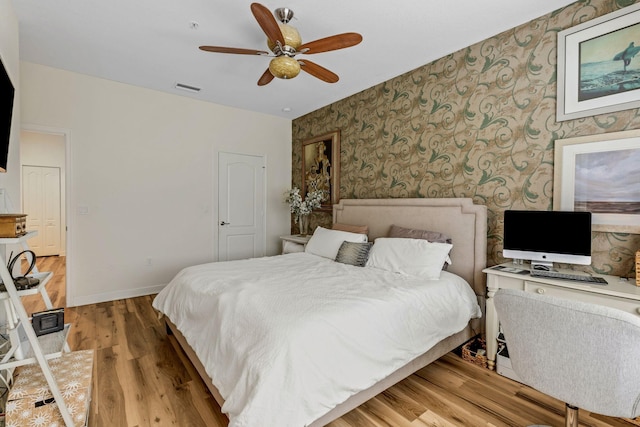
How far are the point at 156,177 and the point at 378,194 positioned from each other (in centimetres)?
300

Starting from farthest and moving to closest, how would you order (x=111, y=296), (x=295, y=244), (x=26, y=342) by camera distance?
(x=295, y=244) → (x=111, y=296) → (x=26, y=342)

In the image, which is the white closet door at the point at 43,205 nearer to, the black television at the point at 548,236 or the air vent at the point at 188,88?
the air vent at the point at 188,88

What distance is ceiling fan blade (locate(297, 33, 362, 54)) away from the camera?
2.06m

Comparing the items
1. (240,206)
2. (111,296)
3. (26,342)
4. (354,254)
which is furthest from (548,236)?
(111,296)

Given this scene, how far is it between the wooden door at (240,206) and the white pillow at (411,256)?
103 inches

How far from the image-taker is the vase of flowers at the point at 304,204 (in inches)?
180

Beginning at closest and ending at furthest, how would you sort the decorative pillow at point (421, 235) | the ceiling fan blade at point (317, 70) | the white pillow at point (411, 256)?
the ceiling fan blade at point (317, 70) < the white pillow at point (411, 256) < the decorative pillow at point (421, 235)

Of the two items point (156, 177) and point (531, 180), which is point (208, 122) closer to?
point (156, 177)

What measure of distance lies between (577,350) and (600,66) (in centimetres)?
205

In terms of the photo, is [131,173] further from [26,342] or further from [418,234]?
[418,234]

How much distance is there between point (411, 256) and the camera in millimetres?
2623

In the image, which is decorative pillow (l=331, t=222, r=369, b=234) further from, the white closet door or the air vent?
the white closet door

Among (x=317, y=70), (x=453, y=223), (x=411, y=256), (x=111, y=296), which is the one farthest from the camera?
Answer: (x=111, y=296)

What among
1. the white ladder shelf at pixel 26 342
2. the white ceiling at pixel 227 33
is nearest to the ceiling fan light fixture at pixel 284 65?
the white ceiling at pixel 227 33
